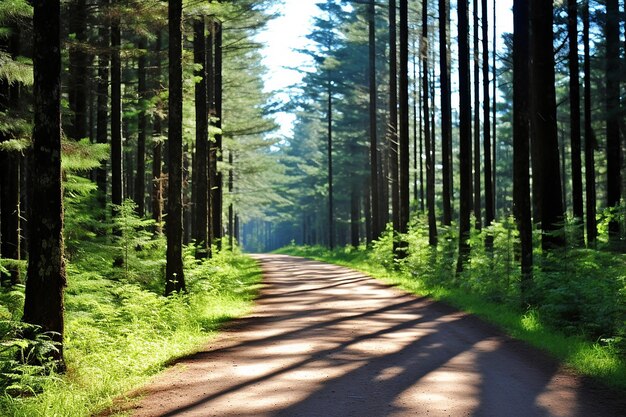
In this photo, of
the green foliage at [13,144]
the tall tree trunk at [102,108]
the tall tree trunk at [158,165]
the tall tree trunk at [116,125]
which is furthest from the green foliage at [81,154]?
the tall tree trunk at [158,165]

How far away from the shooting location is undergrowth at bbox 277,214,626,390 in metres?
8.84

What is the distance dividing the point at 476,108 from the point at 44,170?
26956 mm

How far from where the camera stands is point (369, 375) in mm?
7820

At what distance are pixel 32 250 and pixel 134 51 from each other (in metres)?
10.2

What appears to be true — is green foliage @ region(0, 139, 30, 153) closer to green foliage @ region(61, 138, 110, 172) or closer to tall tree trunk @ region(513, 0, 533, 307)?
green foliage @ region(61, 138, 110, 172)

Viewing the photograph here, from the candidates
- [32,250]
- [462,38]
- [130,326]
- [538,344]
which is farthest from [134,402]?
[462,38]

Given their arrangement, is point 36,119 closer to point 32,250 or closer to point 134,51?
point 32,250

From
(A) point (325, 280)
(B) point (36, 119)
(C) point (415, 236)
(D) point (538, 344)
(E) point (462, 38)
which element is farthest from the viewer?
(C) point (415, 236)

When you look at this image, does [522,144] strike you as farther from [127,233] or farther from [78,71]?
[78,71]

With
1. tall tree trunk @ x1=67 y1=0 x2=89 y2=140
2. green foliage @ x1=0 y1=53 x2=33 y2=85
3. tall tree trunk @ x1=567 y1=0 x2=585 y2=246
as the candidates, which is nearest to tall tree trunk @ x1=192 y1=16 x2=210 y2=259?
tall tree trunk @ x1=67 y1=0 x2=89 y2=140

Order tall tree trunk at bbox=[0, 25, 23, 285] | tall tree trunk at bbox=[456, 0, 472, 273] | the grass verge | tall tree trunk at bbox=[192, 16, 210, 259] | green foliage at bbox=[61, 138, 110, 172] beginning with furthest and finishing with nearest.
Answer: tall tree trunk at bbox=[192, 16, 210, 259], tall tree trunk at bbox=[456, 0, 472, 273], tall tree trunk at bbox=[0, 25, 23, 285], green foliage at bbox=[61, 138, 110, 172], the grass verge

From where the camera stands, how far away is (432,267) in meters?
22.0

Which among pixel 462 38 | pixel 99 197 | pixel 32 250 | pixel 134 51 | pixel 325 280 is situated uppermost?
pixel 462 38

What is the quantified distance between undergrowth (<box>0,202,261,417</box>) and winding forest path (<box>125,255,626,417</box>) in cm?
57
